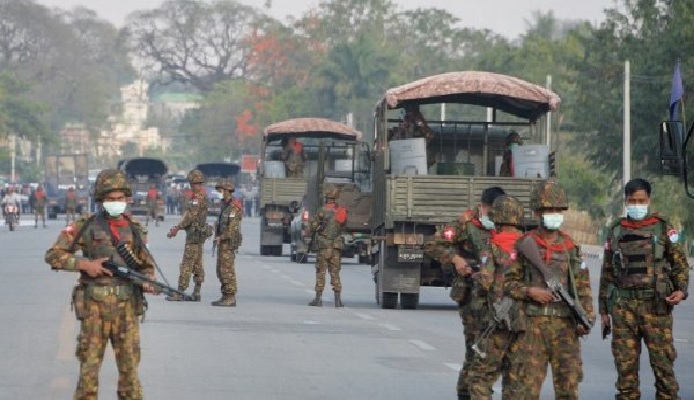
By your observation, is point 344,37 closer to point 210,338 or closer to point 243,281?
point 243,281

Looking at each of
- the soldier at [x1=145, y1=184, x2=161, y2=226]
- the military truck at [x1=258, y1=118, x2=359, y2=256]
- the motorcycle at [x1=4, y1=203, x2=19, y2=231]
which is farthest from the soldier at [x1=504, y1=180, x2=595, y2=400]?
the soldier at [x1=145, y1=184, x2=161, y2=226]

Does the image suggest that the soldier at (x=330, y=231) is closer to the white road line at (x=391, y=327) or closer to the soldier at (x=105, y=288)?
the white road line at (x=391, y=327)

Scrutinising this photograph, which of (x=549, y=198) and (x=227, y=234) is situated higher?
(x=549, y=198)

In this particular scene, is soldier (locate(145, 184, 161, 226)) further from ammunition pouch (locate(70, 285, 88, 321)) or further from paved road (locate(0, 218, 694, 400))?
ammunition pouch (locate(70, 285, 88, 321))

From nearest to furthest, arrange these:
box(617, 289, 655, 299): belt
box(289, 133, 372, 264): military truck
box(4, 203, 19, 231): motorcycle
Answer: box(617, 289, 655, 299): belt
box(289, 133, 372, 264): military truck
box(4, 203, 19, 231): motorcycle

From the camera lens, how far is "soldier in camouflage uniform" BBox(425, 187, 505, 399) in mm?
13844

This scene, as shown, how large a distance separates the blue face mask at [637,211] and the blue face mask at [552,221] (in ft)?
5.14

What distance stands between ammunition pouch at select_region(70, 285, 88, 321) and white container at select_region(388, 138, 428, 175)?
565 inches

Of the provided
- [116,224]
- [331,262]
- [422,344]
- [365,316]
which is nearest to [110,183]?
[116,224]

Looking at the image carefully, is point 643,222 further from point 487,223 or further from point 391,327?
point 391,327

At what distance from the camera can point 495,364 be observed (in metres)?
13.0

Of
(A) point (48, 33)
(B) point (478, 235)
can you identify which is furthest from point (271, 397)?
(A) point (48, 33)

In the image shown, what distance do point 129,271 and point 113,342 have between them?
18.6 inches

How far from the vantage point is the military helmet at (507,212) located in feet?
43.1
